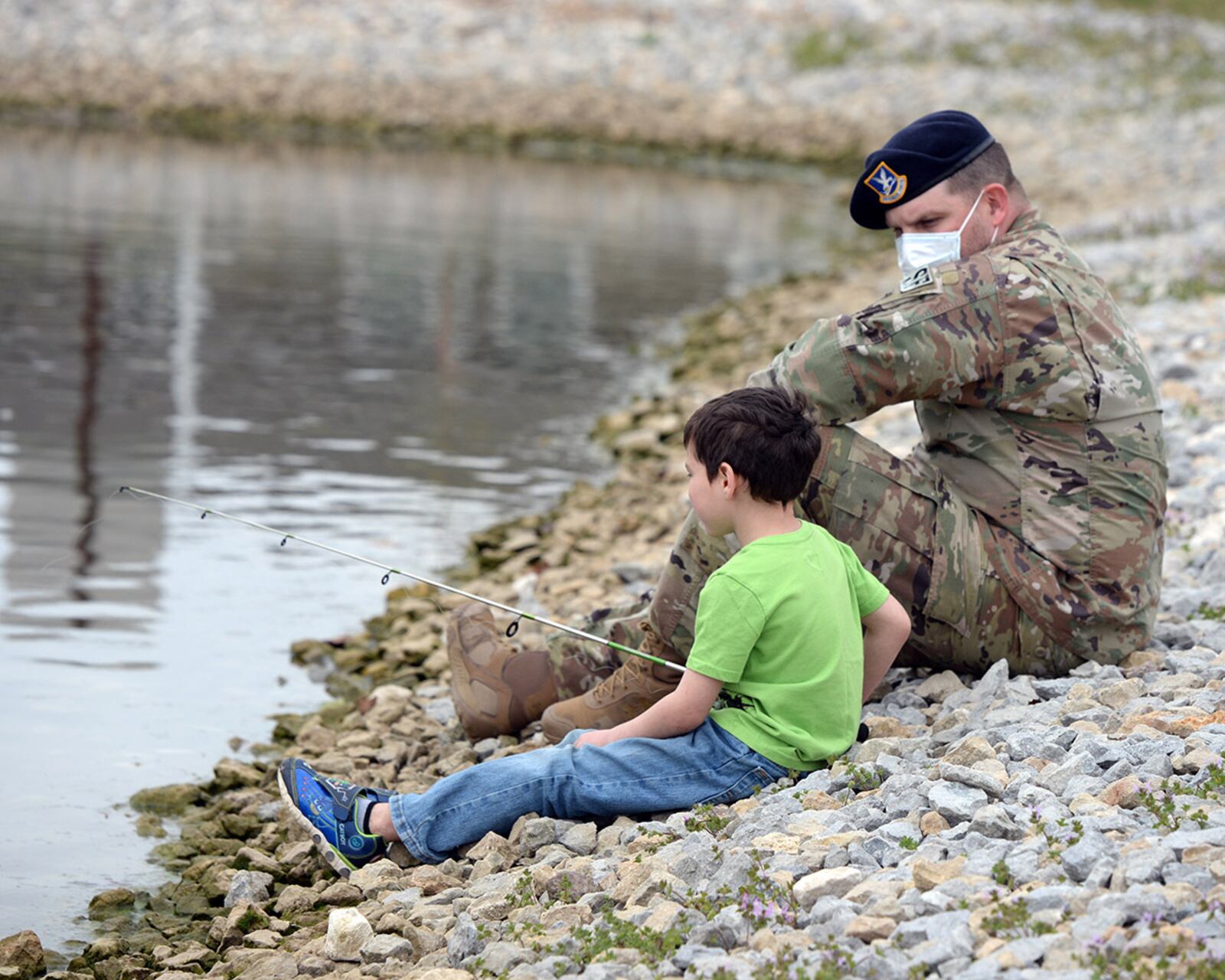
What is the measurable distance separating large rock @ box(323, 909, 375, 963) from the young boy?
0.43m

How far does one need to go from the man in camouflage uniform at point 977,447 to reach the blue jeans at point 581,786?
457mm

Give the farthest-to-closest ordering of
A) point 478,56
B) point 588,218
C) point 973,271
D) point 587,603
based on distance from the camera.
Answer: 1. point 478,56
2. point 588,218
3. point 587,603
4. point 973,271

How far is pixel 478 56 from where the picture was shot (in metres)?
35.5

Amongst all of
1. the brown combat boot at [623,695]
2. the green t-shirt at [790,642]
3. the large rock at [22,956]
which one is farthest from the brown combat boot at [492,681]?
the large rock at [22,956]

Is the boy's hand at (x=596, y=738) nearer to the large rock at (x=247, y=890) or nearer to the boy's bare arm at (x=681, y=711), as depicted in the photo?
the boy's bare arm at (x=681, y=711)

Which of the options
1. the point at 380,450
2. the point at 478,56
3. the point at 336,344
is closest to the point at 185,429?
the point at 380,450

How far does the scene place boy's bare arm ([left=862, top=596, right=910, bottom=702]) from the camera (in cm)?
398

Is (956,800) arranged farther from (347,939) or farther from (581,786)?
(347,939)

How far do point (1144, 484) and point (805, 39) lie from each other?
33.6 metres

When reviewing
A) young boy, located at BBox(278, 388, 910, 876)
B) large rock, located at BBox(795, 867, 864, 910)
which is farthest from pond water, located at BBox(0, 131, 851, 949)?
large rock, located at BBox(795, 867, 864, 910)

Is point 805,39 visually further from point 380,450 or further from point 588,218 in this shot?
point 380,450

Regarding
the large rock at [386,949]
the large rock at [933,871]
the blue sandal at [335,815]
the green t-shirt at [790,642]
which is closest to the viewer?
the large rock at [933,871]

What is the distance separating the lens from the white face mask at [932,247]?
14.5ft

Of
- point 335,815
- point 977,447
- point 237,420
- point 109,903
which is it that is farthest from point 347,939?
point 237,420
